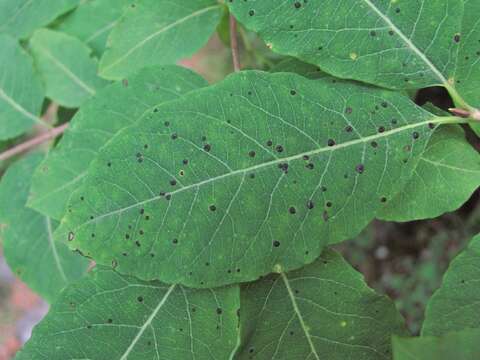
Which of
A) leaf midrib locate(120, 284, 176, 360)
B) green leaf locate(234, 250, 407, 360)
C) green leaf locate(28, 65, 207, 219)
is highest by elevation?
green leaf locate(28, 65, 207, 219)

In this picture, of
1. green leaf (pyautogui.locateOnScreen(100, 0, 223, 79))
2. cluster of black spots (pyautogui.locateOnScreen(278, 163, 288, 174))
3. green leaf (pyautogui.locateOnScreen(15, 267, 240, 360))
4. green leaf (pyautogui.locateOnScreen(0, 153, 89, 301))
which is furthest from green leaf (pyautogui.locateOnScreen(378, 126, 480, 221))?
green leaf (pyautogui.locateOnScreen(0, 153, 89, 301))

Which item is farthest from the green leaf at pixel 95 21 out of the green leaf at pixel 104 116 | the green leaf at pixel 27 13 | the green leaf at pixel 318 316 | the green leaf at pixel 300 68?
the green leaf at pixel 318 316

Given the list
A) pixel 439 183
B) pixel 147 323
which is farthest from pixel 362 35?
pixel 147 323

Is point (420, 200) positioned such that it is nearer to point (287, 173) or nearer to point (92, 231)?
point (287, 173)

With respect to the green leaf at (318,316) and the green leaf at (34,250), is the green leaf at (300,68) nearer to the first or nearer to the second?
the green leaf at (318,316)

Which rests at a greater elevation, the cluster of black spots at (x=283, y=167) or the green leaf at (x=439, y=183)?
the cluster of black spots at (x=283, y=167)

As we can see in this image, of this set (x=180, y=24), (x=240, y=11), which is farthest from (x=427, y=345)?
(x=180, y=24)

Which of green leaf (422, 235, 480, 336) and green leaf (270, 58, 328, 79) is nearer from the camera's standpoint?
green leaf (422, 235, 480, 336)

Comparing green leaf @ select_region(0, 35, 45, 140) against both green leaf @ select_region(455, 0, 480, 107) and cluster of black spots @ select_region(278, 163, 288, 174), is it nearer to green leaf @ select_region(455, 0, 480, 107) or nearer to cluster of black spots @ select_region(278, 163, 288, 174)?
cluster of black spots @ select_region(278, 163, 288, 174)

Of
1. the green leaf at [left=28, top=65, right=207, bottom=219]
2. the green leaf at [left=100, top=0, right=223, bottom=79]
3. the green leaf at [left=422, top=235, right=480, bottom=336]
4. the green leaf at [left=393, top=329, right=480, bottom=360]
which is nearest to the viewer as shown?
the green leaf at [left=393, top=329, right=480, bottom=360]
